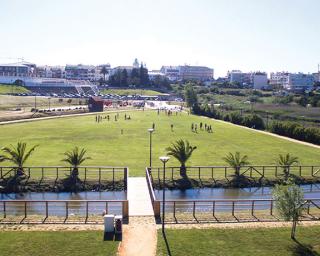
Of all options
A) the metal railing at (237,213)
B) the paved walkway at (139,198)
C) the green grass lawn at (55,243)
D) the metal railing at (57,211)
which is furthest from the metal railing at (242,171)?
the green grass lawn at (55,243)

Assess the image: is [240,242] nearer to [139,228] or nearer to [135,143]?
[139,228]

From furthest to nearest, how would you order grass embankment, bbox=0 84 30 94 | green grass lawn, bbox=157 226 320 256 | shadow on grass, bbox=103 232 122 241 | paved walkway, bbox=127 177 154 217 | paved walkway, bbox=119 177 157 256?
1. grass embankment, bbox=0 84 30 94
2. paved walkway, bbox=127 177 154 217
3. shadow on grass, bbox=103 232 122 241
4. paved walkway, bbox=119 177 157 256
5. green grass lawn, bbox=157 226 320 256

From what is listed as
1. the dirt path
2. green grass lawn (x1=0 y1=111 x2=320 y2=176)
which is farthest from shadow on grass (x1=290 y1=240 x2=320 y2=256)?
green grass lawn (x1=0 y1=111 x2=320 y2=176)

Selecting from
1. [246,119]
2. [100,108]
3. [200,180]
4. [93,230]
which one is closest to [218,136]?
[246,119]

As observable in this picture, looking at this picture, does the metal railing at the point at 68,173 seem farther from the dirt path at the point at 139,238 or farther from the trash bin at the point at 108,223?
the trash bin at the point at 108,223

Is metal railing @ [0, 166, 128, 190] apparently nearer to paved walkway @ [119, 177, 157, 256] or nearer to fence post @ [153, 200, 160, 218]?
paved walkway @ [119, 177, 157, 256]

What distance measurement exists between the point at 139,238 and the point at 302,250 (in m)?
7.30

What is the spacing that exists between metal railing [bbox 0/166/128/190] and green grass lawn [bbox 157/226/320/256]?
12.4 meters

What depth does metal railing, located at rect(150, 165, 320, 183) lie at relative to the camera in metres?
34.9

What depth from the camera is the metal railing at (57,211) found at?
74.9 feet

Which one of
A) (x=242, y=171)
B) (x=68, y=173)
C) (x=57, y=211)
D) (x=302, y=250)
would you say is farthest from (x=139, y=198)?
(x=242, y=171)

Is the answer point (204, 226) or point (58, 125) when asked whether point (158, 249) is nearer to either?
point (204, 226)

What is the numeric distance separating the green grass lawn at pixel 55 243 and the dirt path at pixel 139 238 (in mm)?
554

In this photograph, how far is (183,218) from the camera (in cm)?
2344
